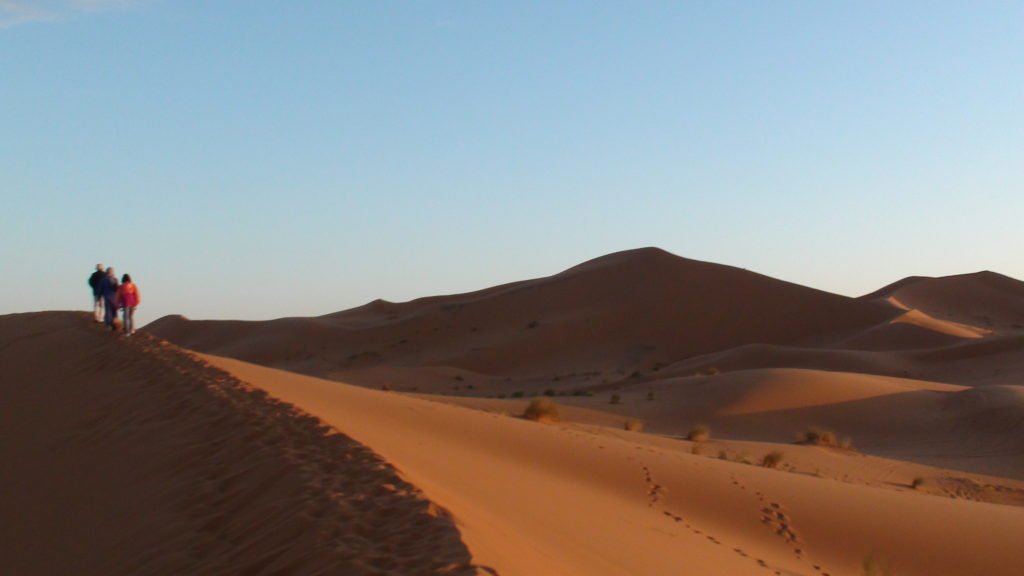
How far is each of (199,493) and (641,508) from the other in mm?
5021

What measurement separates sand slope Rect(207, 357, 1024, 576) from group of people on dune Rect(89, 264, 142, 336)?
574cm

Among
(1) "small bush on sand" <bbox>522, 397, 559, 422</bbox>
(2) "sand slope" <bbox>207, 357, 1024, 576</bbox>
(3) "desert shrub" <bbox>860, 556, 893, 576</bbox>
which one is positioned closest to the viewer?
(2) "sand slope" <bbox>207, 357, 1024, 576</bbox>

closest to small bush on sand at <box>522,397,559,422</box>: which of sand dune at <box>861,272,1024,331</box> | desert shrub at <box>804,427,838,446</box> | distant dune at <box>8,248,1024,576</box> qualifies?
distant dune at <box>8,248,1024,576</box>

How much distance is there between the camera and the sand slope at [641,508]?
26.5ft

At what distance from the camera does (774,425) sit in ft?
93.0

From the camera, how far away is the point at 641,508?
11312 mm

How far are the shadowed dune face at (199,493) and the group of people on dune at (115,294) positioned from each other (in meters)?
5.70

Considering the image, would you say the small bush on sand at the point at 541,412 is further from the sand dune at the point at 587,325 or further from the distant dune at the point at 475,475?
the sand dune at the point at 587,325

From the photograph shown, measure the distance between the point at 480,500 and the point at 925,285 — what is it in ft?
236

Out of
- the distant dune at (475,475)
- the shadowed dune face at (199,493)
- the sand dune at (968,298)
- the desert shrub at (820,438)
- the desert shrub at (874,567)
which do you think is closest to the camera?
the shadowed dune face at (199,493)

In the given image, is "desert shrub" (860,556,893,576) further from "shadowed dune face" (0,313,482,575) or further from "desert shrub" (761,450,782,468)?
"desert shrub" (761,450,782,468)

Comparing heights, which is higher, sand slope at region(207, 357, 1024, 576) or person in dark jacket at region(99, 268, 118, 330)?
person in dark jacket at region(99, 268, 118, 330)

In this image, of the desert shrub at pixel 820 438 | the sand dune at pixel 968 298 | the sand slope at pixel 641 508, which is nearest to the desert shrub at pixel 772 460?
the sand slope at pixel 641 508

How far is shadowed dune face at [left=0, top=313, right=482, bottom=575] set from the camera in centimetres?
621
